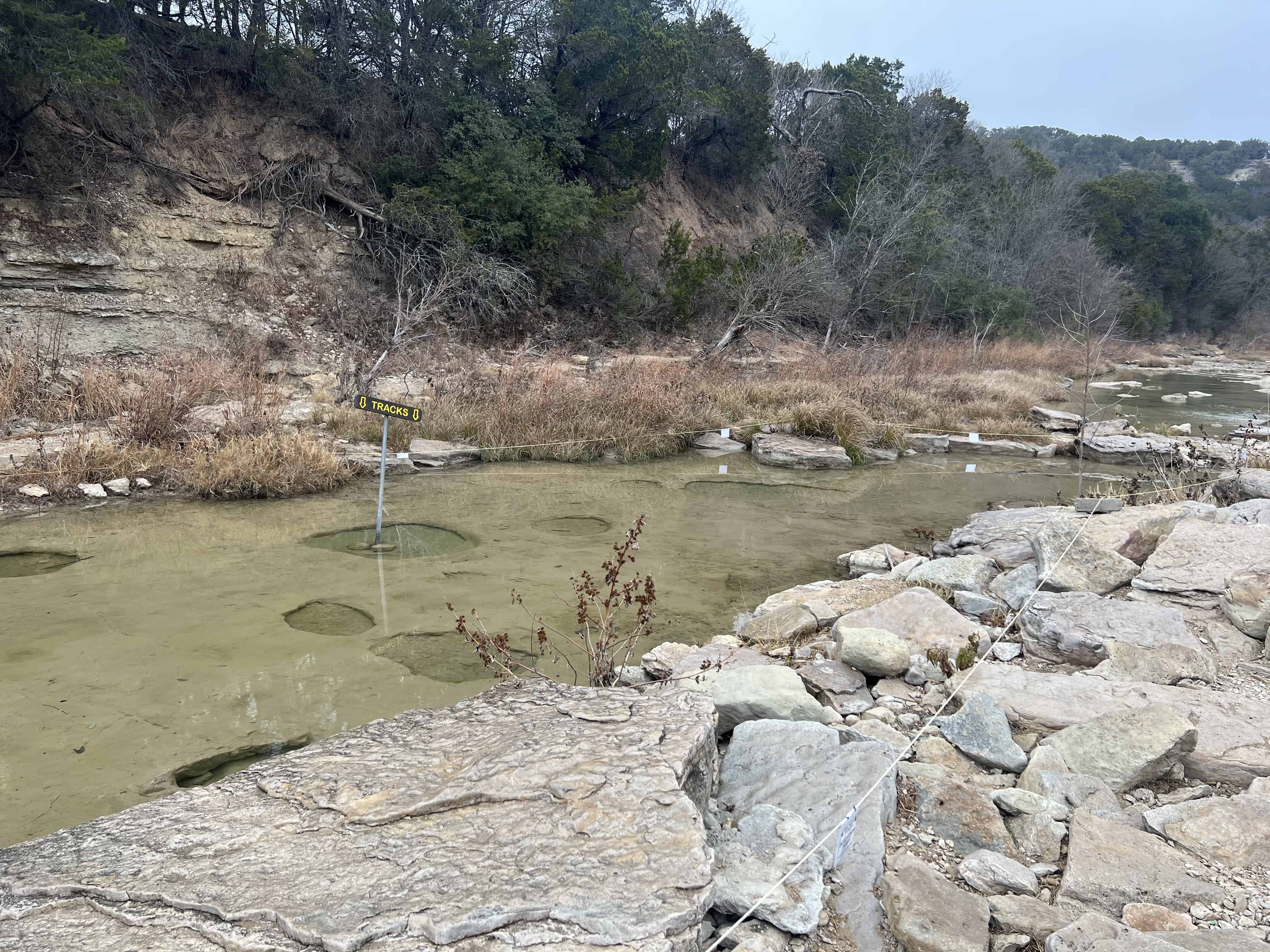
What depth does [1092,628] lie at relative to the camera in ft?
12.8

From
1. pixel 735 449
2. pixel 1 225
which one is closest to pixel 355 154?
pixel 1 225

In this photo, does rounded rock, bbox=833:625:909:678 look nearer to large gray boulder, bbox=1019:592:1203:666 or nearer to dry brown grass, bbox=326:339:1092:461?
large gray boulder, bbox=1019:592:1203:666

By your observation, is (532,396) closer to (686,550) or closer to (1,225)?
(686,550)

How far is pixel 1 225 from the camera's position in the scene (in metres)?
11.4

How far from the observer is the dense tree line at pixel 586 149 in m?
13.2

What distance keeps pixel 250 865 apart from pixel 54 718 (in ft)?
8.15

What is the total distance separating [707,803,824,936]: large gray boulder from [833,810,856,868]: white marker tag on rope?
0.22ft

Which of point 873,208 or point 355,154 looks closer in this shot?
point 355,154

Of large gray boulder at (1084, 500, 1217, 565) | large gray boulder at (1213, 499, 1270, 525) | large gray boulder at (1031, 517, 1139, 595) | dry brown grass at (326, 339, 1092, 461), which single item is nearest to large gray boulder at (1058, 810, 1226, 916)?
large gray boulder at (1031, 517, 1139, 595)

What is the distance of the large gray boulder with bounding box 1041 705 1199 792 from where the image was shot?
2734 millimetres

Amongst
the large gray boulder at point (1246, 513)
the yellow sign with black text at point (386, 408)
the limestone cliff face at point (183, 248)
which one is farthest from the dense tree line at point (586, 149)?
the large gray boulder at point (1246, 513)

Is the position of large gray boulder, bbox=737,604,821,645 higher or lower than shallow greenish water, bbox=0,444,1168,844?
higher

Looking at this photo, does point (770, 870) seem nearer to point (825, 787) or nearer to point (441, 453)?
point (825, 787)

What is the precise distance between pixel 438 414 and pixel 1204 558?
27.9 feet
